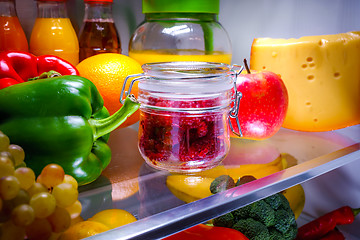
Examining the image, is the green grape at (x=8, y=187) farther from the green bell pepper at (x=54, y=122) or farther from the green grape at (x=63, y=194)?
the green bell pepper at (x=54, y=122)

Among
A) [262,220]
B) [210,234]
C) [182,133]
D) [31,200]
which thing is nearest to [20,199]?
[31,200]

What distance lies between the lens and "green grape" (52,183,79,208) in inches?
15.9

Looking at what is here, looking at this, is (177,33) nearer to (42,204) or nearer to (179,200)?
(179,200)

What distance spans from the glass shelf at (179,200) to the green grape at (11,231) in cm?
8

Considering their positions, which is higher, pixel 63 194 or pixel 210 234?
pixel 63 194

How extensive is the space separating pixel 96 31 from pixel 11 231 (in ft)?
2.17

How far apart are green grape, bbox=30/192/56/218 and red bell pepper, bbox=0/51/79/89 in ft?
1.11

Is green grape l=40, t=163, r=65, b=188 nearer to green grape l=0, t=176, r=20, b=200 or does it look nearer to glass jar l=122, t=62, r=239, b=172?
green grape l=0, t=176, r=20, b=200

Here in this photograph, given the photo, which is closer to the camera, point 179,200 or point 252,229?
point 179,200

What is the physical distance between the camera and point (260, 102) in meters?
0.80

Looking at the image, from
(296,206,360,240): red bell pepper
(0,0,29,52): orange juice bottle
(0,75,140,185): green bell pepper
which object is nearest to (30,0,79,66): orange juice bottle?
(0,0,29,52): orange juice bottle

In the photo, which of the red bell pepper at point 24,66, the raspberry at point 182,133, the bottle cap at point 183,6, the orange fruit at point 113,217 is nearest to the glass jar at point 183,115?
the raspberry at point 182,133

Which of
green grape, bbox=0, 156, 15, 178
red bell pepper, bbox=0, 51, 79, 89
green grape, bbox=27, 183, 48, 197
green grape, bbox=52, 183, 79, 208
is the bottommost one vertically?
green grape, bbox=52, 183, 79, 208

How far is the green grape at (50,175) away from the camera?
1.33 feet
